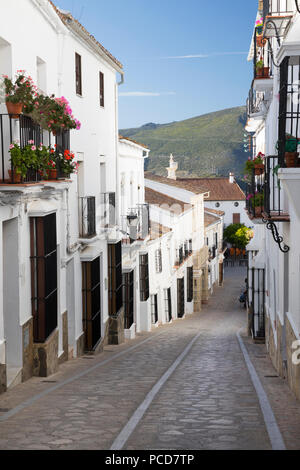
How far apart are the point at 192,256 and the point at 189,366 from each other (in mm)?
27243

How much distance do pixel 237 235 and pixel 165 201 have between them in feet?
110

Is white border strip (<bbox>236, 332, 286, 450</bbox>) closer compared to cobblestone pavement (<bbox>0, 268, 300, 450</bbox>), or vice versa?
white border strip (<bbox>236, 332, 286, 450</bbox>)

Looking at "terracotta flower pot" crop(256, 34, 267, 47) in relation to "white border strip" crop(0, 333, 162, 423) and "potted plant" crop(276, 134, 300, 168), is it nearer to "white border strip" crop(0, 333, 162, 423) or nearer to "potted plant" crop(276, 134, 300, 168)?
"potted plant" crop(276, 134, 300, 168)

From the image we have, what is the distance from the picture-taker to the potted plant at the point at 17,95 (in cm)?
959

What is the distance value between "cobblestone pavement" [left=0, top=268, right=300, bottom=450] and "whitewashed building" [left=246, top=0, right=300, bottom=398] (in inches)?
35.8

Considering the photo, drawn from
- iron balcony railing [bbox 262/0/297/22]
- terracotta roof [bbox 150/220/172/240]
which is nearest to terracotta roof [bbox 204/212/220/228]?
terracotta roof [bbox 150/220/172/240]

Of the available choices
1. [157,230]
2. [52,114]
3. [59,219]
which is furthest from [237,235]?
[52,114]

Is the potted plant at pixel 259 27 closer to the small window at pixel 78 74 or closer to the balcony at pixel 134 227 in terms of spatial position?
the small window at pixel 78 74

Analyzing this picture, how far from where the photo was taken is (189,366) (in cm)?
1383

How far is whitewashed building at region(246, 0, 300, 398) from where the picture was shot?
8.75m

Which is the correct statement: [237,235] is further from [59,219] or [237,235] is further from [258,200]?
[59,219]

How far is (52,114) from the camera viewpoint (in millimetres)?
11375
